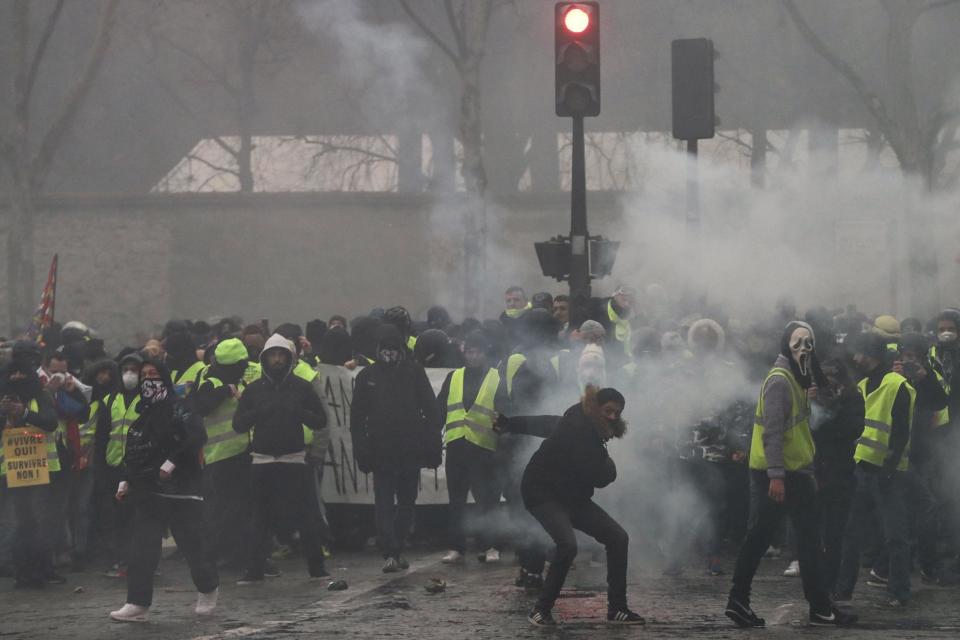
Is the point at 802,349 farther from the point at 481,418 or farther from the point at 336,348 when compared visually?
the point at 336,348

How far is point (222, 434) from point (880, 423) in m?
4.64

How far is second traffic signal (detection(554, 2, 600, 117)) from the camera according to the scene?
12.5 metres

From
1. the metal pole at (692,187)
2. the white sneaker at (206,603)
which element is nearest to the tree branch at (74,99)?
the metal pole at (692,187)

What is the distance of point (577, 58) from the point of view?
41.2 feet

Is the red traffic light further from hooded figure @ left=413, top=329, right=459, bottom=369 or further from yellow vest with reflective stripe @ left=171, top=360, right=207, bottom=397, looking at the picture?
yellow vest with reflective stripe @ left=171, top=360, right=207, bottom=397

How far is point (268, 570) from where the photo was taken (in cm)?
1186

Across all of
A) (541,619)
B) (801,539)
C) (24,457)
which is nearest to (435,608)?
(541,619)

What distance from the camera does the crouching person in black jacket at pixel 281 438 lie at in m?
11.1

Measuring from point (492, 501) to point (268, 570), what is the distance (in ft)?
5.54

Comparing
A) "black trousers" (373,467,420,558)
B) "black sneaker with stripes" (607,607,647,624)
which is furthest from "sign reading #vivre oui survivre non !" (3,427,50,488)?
"black sneaker with stripes" (607,607,647,624)

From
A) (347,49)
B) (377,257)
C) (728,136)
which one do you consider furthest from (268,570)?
(347,49)

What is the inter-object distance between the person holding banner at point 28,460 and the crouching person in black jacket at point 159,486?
205cm

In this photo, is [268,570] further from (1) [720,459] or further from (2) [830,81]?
(2) [830,81]

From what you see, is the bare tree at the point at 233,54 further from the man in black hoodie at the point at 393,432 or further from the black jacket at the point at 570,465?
the black jacket at the point at 570,465
